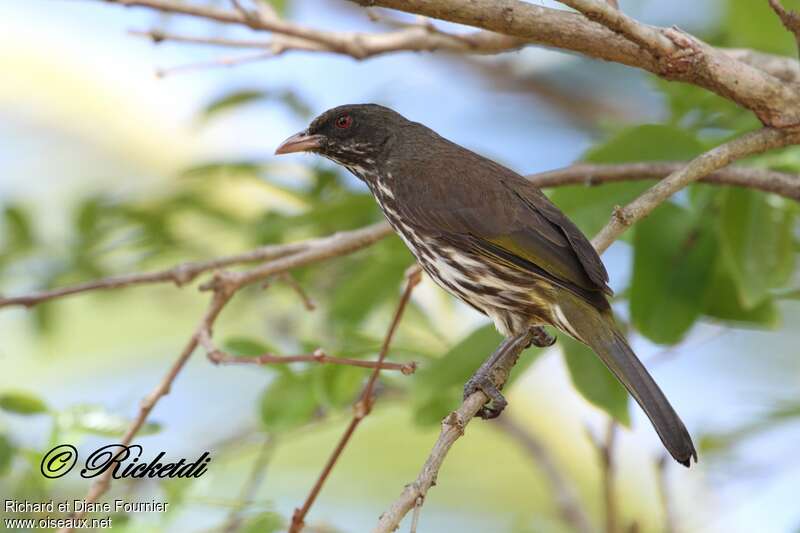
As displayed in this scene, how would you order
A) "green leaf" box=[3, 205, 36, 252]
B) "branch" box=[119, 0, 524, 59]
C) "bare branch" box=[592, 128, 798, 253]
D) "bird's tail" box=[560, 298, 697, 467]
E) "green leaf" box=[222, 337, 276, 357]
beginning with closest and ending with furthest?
"bird's tail" box=[560, 298, 697, 467], "bare branch" box=[592, 128, 798, 253], "green leaf" box=[222, 337, 276, 357], "branch" box=[119, 0, 524, 59], "green leaf" box=[3, 205, 36, 252]

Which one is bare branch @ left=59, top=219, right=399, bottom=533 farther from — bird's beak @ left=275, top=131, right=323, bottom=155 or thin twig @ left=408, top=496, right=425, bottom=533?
thin twig @ left=408, top=496, right=425, bottom=533

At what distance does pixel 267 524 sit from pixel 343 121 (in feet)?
6.85

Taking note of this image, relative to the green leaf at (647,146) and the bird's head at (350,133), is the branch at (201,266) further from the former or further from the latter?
the green leaf at (647,146)

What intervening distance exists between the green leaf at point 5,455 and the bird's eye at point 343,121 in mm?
2004

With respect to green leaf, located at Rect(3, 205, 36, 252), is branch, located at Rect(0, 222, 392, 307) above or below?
above

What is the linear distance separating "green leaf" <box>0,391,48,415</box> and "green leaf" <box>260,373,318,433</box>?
822 mm

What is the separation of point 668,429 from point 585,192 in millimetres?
1251

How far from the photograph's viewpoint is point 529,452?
561 centimetres

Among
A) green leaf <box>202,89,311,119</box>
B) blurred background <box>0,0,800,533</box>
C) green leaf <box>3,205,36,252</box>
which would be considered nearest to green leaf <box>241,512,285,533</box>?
blurred background <box>0,0,800,533</box>

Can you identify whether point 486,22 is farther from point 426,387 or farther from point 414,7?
point 426,387

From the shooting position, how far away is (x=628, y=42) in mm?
3193

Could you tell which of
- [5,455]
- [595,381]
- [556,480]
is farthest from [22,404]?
[556,480]

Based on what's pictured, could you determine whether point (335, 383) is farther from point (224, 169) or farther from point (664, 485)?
point (224, 169)

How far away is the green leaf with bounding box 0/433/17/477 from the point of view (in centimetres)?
351
